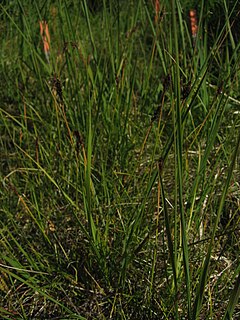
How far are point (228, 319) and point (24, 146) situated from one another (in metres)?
1.02

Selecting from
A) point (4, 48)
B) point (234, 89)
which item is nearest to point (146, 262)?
point (234, 89)

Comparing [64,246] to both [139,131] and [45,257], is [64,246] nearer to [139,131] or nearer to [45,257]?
[45,257]

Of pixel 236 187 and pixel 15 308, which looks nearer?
pixel 15 308

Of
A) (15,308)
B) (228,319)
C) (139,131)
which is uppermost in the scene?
(228,319)

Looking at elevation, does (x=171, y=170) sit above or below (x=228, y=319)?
below

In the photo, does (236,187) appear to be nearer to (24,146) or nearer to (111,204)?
(111,204)

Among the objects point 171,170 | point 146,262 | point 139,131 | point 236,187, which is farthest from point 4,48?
point 146,262

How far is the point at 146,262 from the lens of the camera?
115 cm

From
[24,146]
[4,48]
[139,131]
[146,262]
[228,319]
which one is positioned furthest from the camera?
[4,48]

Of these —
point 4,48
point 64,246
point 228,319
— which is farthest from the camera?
point 4,48

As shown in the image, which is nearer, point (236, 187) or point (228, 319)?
point (228, 319)

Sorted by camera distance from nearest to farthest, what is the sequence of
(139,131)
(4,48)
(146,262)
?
(146,262)
(139,131)
(4,48)

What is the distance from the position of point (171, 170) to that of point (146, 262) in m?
0.42

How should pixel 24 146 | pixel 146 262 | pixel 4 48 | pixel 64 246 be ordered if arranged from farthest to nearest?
pixel 4 48, pixel 24 146, pixel 64 246, pixel 146 262
